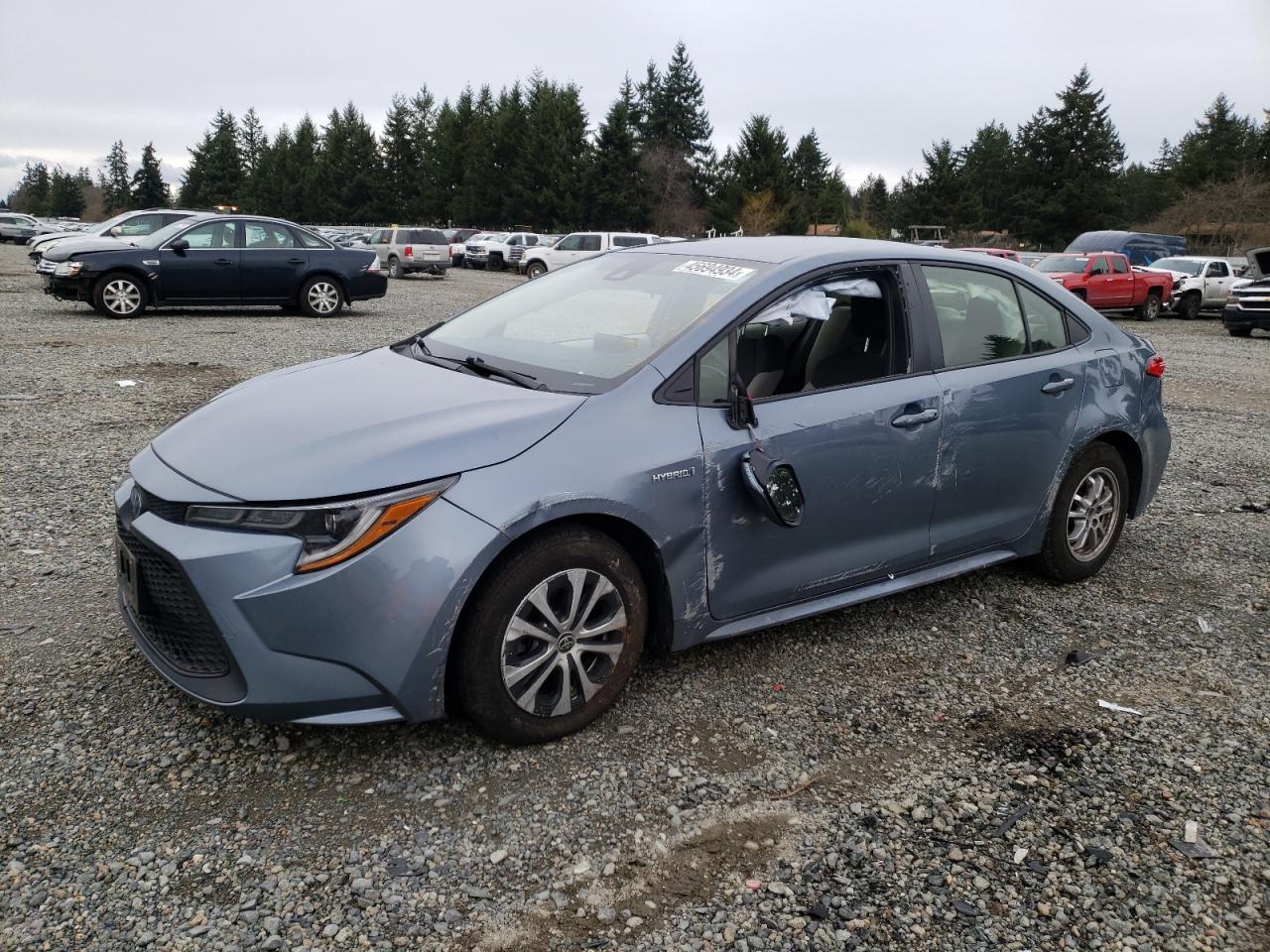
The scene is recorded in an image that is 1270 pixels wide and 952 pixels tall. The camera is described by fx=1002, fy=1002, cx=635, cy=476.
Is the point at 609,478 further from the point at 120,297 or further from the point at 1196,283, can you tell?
the point at 1196,283

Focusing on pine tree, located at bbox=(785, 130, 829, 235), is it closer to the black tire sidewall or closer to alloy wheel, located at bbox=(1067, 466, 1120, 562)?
the black tire sidewall

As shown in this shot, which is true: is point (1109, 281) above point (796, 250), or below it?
Answer: above

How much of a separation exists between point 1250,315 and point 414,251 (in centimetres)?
2432

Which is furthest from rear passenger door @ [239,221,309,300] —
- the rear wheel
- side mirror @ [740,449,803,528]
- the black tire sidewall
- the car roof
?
the rear wheel

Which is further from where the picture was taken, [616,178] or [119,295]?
[616,178]

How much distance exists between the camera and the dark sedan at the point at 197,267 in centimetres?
1447

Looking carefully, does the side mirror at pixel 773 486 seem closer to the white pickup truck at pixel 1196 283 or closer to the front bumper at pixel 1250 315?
the front bumper at pixel 1250 315

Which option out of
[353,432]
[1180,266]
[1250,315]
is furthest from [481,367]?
[1180,266]

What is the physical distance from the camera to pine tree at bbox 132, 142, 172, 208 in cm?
9344

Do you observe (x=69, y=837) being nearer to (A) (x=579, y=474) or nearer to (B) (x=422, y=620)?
(B) (x=422, y=620)

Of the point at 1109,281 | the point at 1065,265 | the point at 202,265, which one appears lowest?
the point at 202,265

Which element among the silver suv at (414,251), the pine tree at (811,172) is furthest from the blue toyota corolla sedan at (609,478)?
the pine tree at (811,172)

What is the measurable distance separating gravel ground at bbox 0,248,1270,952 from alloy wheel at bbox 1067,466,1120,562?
0.25 meters

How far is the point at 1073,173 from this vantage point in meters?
60.5
